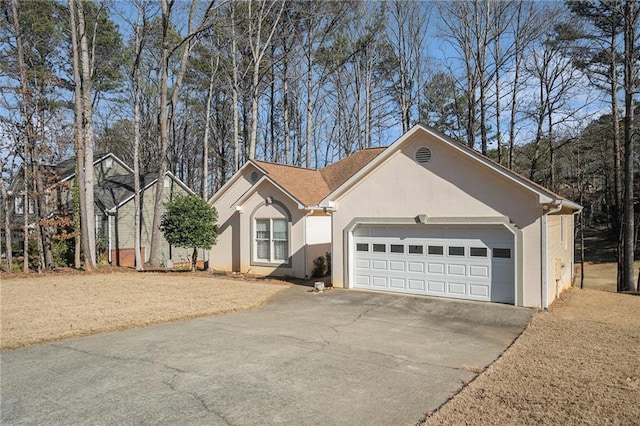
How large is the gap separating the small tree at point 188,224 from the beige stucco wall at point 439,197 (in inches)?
254

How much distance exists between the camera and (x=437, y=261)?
1259 centimetres

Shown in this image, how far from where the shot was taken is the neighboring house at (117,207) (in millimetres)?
23953

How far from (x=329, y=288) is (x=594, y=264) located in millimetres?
26266

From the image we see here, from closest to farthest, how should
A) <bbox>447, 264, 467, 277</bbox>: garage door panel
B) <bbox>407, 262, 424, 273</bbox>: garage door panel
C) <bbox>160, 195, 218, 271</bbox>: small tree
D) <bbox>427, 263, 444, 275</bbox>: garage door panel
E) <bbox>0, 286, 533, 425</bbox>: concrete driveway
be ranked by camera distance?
<bbox>0, 286, 533, 425</bbox>: concrete driveway → <bbox>447, 264, 467, 277</bbox>: garage door panel → <bbox>427, 263, 444, 275</bbox>: garage door panel → <bbox>407, 262, 424, 273</bbox>: garage door panel → <bbox>160, 195, 218, 271</bbox>: small tree

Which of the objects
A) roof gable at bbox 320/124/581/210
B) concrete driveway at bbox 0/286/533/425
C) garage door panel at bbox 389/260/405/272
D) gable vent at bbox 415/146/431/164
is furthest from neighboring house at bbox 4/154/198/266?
concrete driveway at bbox 0/286/533/425

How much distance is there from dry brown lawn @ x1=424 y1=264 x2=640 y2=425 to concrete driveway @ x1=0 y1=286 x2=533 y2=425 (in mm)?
402

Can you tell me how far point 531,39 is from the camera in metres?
24.2

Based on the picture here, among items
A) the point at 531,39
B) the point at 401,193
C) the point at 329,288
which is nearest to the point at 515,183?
the point at 401,193

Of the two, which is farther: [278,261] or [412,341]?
[278,261]

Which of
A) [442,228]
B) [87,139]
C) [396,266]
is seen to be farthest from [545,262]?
[87,139]

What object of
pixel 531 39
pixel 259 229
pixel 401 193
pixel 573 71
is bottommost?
pixel 259 229

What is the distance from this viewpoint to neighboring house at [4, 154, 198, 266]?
23953 millimetres

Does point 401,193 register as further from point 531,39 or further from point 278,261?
point 531,39

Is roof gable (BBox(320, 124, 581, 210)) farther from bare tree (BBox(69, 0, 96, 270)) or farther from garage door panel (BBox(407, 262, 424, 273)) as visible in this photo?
bare tree (BBox(69, 0, 96, 270))
